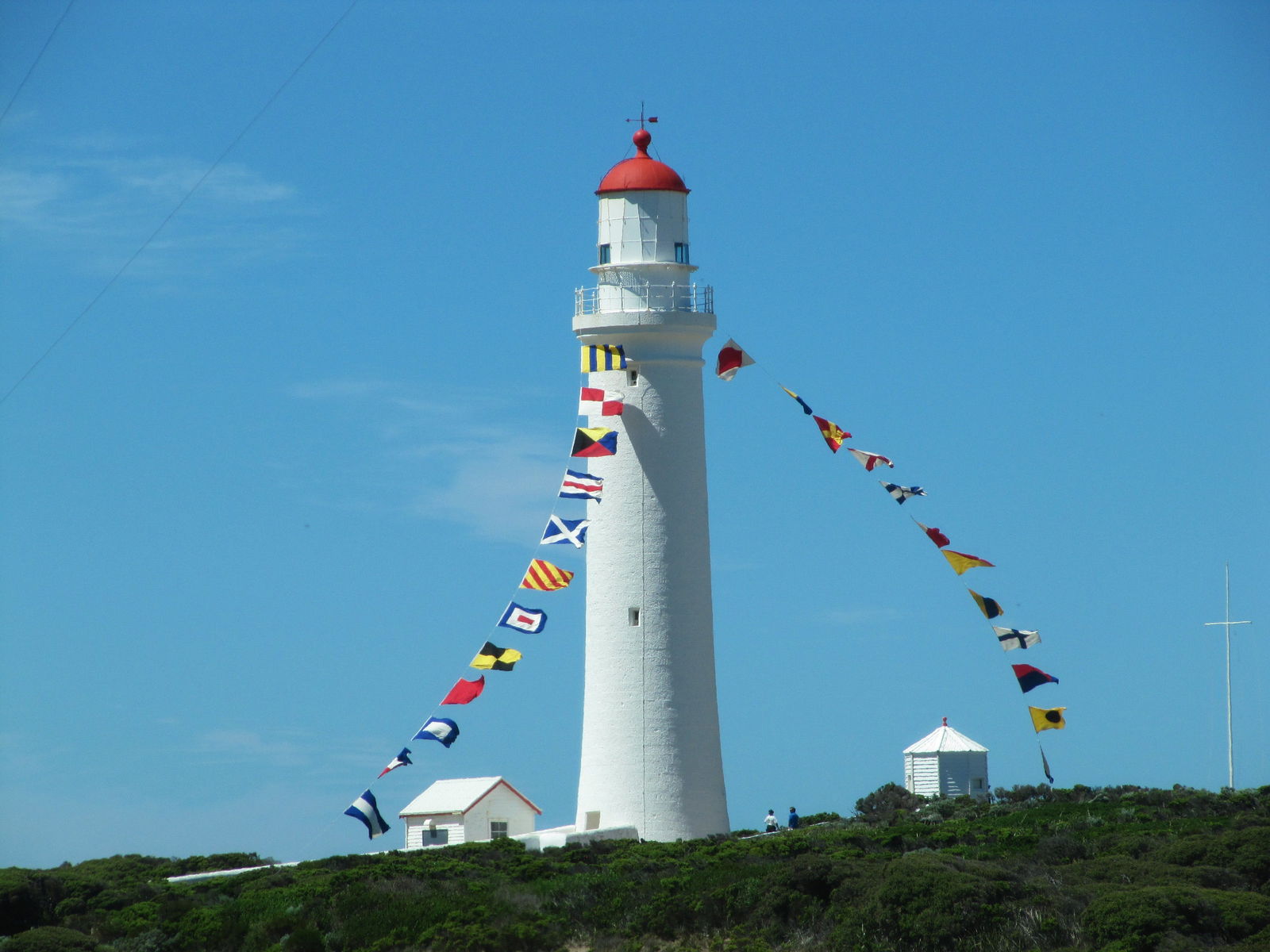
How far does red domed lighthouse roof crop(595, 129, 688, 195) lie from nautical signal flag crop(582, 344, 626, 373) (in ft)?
10.2

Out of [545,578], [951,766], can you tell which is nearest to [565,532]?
[545,578]

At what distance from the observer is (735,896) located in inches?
1196

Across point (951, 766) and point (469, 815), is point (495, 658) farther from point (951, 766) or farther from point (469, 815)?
point (951, 766)

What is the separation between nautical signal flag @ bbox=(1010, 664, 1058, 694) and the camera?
35.0 meters

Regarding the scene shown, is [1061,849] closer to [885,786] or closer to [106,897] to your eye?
[885,786]

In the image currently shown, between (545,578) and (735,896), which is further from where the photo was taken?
(545,578)

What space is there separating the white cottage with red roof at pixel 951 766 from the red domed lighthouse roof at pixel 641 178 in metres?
15.0

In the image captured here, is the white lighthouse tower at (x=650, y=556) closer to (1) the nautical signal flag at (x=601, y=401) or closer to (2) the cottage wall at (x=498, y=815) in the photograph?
(1) the nautical signal flag at (x=601, y=401)

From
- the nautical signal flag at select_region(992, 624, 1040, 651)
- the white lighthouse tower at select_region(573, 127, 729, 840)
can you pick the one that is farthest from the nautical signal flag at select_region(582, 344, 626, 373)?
the nautical signal flag at select_region(992, 624, 1040, 651)

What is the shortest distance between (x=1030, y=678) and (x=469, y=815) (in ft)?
38.6

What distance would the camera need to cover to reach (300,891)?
3303cm

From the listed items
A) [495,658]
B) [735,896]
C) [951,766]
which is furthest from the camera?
[951,766]

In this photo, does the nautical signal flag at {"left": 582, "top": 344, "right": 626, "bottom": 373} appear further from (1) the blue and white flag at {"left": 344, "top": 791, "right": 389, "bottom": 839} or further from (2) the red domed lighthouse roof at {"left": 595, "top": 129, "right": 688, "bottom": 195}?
(1) the blue and white flag at {"left": 344, "top": 791, "right": 389, "bottom": 839}

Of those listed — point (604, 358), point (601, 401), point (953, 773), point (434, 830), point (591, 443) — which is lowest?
point (434, 830)
